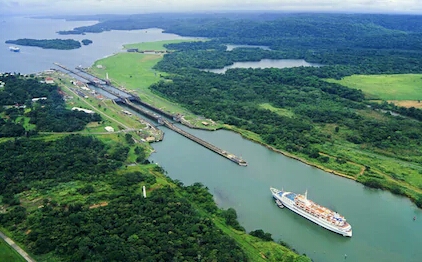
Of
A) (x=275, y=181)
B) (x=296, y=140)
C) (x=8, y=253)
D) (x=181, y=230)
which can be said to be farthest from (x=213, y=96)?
(x=8, y=253)

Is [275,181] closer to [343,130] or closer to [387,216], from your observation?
[387,216]

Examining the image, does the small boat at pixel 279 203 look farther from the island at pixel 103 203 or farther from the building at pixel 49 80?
the building at pixel 49 80

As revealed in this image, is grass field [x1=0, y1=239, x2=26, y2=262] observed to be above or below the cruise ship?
below

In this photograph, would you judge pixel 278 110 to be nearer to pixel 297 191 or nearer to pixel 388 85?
pixel 297 191

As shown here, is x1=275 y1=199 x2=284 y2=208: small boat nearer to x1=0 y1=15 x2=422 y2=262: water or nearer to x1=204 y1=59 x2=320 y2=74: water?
x1=0 y1=15 x2=422 y2=262: water

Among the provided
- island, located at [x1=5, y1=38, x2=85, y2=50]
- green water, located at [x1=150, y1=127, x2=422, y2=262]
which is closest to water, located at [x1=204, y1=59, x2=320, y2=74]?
green water, located at [x1=150, y1=127, x2=422, y2=262]

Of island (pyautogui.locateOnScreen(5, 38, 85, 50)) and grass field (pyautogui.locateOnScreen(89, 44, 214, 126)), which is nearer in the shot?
grass field (pyautogui.locateOnScreen(89, 44, 214, 126))
